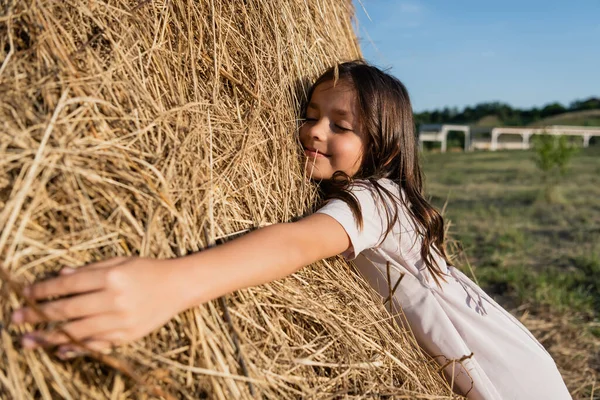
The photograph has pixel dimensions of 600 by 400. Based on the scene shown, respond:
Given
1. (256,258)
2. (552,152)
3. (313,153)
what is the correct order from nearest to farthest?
(256,258), (313,153), (552,152)

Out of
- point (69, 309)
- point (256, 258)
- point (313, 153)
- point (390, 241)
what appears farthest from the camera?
point (313, 153)

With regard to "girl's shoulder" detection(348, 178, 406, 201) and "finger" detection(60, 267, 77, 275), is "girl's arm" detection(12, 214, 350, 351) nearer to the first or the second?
"finger" detection(60, 267, 77, 275)

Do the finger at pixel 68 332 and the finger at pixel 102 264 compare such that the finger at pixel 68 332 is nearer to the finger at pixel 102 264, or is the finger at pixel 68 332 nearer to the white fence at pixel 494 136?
the finger at pixel 102 264

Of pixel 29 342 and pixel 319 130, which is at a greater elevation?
pixel 319 130

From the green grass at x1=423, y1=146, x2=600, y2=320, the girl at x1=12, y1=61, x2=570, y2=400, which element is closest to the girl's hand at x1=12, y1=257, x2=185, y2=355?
the girl at x1=12, y1=61, x2=570, y2=400

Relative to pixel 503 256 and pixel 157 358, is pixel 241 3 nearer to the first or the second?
pixel 157 358

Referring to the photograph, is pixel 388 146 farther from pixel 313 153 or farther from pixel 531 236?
pixel 531 236

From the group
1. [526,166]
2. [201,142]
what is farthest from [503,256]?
[526,166]

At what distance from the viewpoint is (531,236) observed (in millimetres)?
6496

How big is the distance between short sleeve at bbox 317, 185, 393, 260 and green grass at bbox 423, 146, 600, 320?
2.60ft

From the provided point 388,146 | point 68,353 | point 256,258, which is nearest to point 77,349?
point 68,353

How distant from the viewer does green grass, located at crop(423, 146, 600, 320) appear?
162 inches

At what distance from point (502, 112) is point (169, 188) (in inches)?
1963

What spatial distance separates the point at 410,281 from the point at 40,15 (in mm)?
1183
